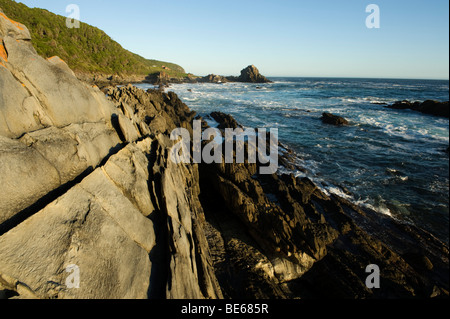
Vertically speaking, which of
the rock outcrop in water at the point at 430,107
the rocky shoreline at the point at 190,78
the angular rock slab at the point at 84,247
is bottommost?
the angular rock slab at the point at 84,247

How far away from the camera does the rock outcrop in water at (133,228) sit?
13.9 feet

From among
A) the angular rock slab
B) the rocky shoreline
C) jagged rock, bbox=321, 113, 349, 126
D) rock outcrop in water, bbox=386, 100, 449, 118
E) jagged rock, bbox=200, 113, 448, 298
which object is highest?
the rocky shoreline

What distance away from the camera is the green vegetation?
231ft

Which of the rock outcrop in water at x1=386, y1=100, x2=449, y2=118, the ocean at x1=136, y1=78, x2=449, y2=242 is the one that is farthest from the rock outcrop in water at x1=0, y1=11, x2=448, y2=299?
the rock outcrop in water at x1=386, y1=100, x2=449, y2=118

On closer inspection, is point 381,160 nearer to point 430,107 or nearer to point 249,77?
point 430,107

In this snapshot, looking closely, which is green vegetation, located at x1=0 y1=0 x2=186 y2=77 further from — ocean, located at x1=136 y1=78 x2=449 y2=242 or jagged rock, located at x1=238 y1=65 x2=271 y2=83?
ocean, located at x1=136 y1=78 x2=449 y2=242

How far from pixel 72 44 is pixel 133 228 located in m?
120

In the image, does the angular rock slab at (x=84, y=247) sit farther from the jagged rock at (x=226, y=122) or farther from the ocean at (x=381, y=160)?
the jagged rock at (x=226, y=122)

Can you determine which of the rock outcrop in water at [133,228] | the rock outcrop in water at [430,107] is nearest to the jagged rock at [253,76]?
the rock outcrop in water at [430,107]

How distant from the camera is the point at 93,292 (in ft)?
14.0

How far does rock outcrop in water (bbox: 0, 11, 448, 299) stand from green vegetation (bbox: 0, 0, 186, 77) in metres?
75.6

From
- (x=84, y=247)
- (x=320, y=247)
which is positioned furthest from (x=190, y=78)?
(x=84, y=247)

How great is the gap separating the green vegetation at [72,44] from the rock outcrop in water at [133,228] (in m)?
75.6
